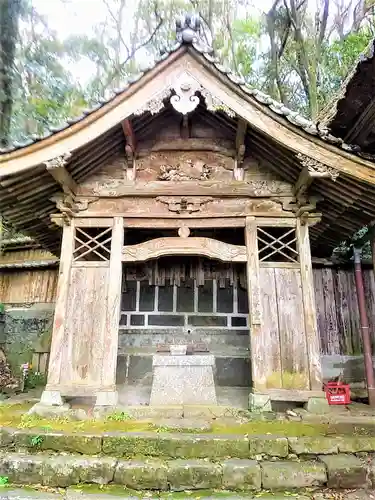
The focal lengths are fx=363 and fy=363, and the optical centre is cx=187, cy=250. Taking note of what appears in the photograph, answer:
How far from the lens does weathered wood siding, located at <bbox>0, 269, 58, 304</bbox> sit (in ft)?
30.3

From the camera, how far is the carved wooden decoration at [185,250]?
5.89m

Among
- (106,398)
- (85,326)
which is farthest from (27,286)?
(106,398)

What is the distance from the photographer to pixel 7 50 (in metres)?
12.4

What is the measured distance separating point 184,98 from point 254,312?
3.37m

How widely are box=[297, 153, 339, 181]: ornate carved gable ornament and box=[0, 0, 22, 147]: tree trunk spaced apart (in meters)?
10.2

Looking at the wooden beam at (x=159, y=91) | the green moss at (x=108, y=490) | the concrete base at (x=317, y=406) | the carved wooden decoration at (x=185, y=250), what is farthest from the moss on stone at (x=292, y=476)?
the wooden beam at (x=159, y=91)

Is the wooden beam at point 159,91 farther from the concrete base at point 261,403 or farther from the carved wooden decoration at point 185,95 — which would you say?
the concrete base at point 261,403

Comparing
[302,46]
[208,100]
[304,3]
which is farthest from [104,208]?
[304,3]

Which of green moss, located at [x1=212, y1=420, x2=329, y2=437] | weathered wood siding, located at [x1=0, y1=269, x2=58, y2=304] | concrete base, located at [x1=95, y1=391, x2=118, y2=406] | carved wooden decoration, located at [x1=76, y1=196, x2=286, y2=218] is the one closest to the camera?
green moss, located at [x1=212, y1=420, x2=329, y2=437]

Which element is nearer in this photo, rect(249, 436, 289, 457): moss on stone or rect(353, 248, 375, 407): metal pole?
rect(249, 436, 289, 457): moss on stone

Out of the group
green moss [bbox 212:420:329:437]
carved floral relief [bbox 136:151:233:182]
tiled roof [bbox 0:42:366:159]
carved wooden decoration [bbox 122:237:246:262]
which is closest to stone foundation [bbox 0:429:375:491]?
green moss [bbox 212:420:329:437]

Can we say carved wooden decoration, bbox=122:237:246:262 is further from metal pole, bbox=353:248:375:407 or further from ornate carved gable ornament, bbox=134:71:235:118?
metal pole, bbox=353:248:375:407

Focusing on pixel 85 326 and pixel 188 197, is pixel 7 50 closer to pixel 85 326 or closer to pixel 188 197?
pixel 188 197

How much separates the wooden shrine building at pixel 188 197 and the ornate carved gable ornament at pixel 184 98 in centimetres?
2
